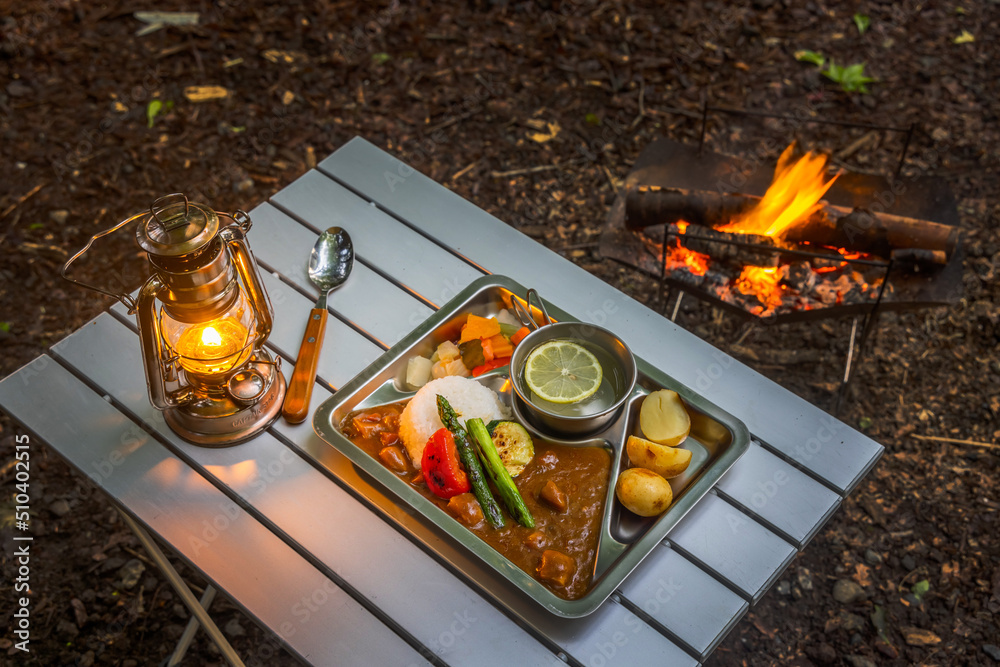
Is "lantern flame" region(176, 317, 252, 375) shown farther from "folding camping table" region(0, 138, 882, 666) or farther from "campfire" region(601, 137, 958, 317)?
"campfire" region(601, 137, 958, 317)

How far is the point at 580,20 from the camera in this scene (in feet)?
18.1

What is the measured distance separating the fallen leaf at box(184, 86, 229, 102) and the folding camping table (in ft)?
7.80

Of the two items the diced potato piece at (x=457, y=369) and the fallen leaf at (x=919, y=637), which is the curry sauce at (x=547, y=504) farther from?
the fallen leaf at (x=919, y=637)

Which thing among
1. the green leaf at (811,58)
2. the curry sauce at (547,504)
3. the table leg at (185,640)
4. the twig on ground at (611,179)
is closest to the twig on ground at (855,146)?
the green leaf at (811,58)

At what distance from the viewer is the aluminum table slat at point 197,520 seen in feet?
7.37

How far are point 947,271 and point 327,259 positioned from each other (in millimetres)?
2671

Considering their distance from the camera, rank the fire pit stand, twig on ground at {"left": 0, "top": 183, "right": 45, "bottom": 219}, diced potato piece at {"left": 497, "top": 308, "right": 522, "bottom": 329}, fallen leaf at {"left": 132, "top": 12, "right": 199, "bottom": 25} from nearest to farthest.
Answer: diced potato piece at {"left": 497, "top": 308, "right": 522, "bottom": 329}, the fire pit stand, twig on ground at {"left": 0, "top": 183, "right": 45, "bottom": 219}, fallen leaf at {"left": 132, "top": 12, "right": 199, "bottom": 25}

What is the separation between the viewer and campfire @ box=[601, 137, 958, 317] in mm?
3422

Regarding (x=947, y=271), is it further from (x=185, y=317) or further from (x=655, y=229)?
(x=185, y=317)

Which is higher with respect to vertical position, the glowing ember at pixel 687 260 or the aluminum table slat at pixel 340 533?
the glowing ember at pixel 687 260

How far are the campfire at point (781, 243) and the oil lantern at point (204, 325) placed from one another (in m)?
1.76

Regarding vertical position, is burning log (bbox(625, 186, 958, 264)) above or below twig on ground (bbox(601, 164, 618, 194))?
above

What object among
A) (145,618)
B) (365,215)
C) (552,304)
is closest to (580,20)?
(365,215)

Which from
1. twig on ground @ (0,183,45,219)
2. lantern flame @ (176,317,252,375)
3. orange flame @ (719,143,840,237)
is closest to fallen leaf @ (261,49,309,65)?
twig on ground @ (0,183,45,219)
